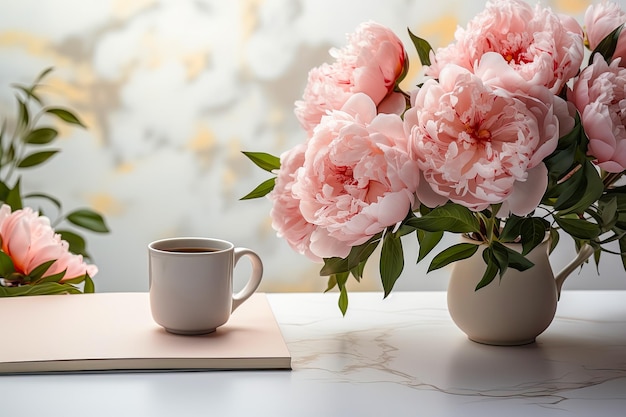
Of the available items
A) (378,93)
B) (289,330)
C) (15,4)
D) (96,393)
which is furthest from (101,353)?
(15,4)

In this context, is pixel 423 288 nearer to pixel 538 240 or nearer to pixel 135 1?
pixel 135 1

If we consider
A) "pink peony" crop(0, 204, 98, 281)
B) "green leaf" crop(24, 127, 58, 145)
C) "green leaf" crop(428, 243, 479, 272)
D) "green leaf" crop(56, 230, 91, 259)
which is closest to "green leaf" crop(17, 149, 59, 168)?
"green leaf" crop(24, 127, 58, 145)

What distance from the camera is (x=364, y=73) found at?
903mm

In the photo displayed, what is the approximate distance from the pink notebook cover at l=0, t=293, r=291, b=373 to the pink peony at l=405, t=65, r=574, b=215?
261mm

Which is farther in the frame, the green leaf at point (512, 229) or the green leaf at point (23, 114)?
the green leaf at point (23, 114)

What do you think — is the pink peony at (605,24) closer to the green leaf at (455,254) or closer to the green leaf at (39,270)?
the green leaf at (455,254)

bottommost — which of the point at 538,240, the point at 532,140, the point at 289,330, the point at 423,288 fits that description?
the point at 423,288

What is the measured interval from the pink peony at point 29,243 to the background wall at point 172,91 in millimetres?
661

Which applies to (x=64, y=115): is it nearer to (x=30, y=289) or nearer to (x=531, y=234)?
(x=30, y=289)

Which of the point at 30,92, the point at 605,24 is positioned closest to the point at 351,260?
the point at 605,24

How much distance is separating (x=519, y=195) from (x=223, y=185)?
3.43 feet

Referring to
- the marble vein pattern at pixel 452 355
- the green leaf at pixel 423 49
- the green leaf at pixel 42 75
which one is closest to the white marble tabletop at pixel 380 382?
the marble vein pattern at pixel 452 355

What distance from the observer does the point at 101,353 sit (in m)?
0.88

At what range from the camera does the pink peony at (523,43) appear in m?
0.83
